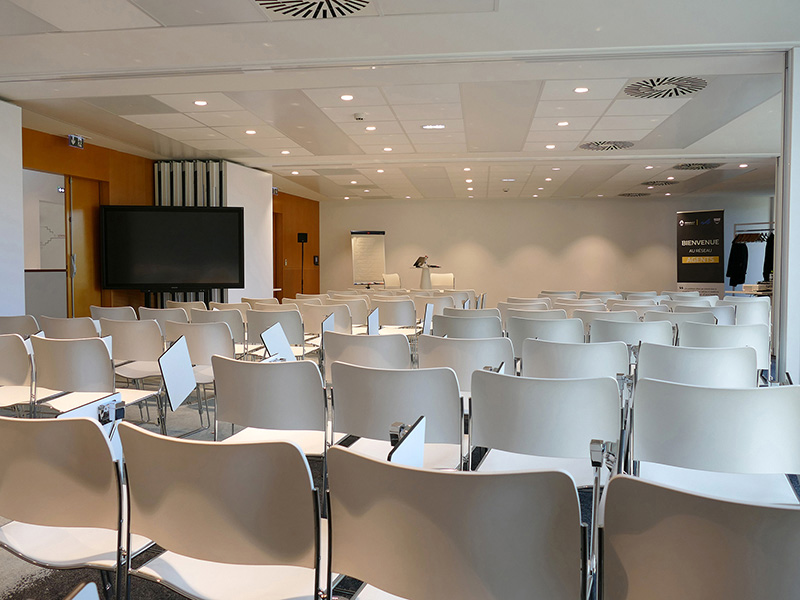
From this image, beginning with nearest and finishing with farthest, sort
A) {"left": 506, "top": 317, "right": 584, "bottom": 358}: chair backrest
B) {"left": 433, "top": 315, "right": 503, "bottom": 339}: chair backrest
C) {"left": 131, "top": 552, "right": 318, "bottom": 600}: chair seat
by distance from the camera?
{"left": 131, "top": 552, "right": 318, "bottom": 600}: chair seat, {"left": 506, "top": 317, "right": 584, "bottom": 358}: chair backrest, {"left": 433, "top": 315, "right": 503, "bottom": 339}: chair backrest

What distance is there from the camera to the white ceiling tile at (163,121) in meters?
7.39

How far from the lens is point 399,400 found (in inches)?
101

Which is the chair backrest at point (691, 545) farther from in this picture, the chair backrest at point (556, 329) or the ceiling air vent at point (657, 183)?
the ceiling air vent at point (657, 183)

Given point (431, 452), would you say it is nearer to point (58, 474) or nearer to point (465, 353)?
point (465, 353)

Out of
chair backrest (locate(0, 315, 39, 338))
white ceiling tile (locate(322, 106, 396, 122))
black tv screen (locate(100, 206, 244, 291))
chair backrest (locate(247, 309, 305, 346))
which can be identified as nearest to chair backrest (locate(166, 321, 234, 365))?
chair backrest (locate(247, 309, 305, 346))

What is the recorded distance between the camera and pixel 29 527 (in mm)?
1901

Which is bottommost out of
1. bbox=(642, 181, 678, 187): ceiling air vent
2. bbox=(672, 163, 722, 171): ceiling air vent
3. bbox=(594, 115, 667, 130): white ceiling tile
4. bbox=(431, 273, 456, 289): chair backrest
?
bbox=(431, 273, 456, 289): chair backrest

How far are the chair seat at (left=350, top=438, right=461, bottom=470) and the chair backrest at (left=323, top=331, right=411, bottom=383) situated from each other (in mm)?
974

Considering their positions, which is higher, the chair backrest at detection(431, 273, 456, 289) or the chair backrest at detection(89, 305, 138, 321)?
the chair backrest at detection(431, 273, 456, 289)

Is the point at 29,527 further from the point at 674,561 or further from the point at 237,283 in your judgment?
the point at 237,283

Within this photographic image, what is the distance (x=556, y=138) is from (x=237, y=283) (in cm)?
534

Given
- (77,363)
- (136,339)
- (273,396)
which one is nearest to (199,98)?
(136,339)

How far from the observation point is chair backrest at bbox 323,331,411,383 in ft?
12.2

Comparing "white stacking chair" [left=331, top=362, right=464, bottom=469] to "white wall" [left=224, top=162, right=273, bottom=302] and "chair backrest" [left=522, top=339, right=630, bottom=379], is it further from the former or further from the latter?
"white wall" [left=224, top=162, right=273, bottom=302]
